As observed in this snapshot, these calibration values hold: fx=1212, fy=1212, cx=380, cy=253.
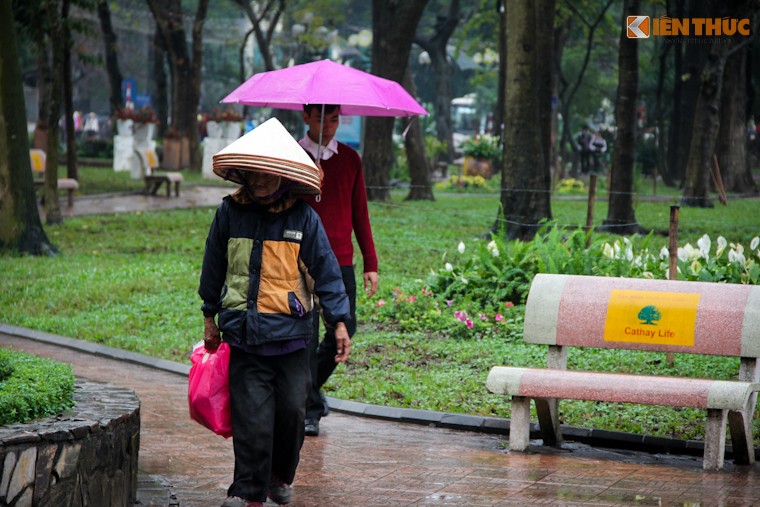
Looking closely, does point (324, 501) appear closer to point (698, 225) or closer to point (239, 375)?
point (239, 375)

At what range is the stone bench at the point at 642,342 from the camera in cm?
639

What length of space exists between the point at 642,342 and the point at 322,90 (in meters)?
2.32

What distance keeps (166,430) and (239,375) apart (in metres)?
2.09

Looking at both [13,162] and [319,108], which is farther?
[13,162]

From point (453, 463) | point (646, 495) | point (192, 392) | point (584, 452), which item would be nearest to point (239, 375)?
point (192, 392)

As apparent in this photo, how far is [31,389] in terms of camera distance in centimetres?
502

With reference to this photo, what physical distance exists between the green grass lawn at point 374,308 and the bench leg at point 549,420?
540mm

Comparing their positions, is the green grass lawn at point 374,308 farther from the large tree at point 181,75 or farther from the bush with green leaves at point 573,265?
the large tree at point 181,75

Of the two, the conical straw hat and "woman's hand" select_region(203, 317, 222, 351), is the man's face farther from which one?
"woman's hand" select_region(203, 317, 222, 351)

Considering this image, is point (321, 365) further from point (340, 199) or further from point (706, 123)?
point (706, 123)

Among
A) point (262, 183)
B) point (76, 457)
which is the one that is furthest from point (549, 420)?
point (76, 457)

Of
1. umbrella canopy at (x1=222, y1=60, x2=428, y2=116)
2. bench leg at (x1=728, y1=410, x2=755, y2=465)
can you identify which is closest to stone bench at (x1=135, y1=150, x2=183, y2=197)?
umbrella canopy at (x1=222, y1=60, x2=428, y2=116)

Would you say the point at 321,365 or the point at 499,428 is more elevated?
the point at 321,365

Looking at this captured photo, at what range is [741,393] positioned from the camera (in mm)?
6262
